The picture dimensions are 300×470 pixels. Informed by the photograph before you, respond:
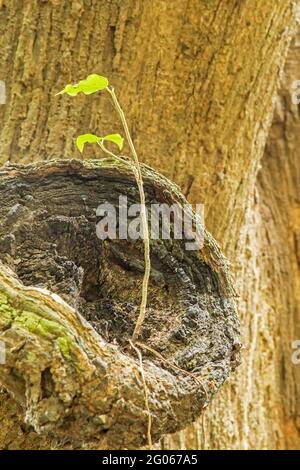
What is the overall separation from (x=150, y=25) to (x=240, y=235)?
20.3 inches

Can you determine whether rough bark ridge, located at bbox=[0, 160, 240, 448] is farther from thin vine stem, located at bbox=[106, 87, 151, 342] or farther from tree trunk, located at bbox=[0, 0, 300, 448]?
tree trunk, located at bbox=[0, 0, 300, 448]

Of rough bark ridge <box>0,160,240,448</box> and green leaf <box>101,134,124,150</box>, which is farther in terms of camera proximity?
green leaf <box>101,134,124,150</box>

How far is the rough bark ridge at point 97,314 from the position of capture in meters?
0.64

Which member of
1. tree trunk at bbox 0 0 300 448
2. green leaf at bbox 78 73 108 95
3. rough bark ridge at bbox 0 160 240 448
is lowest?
rough bark ridge at bbox 0 160 240 448

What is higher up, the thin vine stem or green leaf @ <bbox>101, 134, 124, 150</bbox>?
green leaf @ <bbox>101, 134, 124, 150</bbox>

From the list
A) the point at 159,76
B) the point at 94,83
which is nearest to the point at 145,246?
the point at 94,83

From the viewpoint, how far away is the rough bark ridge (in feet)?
2.10

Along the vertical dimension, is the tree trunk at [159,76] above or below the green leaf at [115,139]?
above

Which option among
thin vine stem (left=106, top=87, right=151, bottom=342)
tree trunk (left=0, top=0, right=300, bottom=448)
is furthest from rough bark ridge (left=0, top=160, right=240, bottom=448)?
tree trunk (left=0, top=0, right=300, bottom=448)

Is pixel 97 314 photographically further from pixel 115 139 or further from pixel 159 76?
pixel 159 76

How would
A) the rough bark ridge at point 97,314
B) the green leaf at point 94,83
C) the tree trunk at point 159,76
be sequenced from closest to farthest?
the rough bark ridge at point 97,314
the green leaf at point 94,83
the tree trunk at point 159,76

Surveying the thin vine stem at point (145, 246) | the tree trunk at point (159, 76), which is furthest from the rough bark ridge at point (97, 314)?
the tree trunk at point (159, 76)

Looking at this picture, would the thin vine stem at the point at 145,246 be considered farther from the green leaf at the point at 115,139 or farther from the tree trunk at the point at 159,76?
the tree trunk at the point at 159,76

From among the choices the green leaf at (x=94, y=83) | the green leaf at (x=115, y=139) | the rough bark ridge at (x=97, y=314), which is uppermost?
the green leaf at (x=94, y=83)
